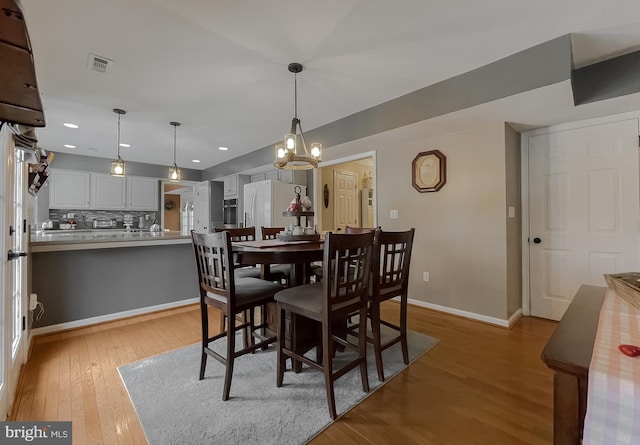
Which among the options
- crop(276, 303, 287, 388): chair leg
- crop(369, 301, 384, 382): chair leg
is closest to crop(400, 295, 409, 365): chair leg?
crop(369, 301, 384, 382): chair leg

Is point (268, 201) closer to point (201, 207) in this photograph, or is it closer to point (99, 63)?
point (99, 63)

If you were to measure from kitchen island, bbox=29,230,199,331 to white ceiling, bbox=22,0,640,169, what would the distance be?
1570 millimetres

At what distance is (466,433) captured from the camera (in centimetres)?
141

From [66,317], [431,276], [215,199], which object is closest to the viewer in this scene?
[66,317]

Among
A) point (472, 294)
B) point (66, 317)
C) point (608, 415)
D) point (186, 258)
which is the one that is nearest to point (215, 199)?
point (186, 258)

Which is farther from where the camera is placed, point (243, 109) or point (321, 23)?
point (243, 109)

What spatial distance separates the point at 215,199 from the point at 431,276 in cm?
545

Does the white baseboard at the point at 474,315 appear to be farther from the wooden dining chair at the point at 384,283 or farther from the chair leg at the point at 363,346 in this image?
the chair leg at the point at 363,346

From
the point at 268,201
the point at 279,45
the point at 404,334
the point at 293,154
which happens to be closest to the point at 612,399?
the point at 404,334

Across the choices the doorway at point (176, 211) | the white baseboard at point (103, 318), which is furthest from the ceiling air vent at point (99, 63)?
the doorway at point (176, 211)

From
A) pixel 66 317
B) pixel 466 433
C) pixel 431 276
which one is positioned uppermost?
pixel 431 276

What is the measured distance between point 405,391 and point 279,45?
2.59 m

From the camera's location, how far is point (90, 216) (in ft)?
19.1

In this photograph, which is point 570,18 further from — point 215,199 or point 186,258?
point 215,199
